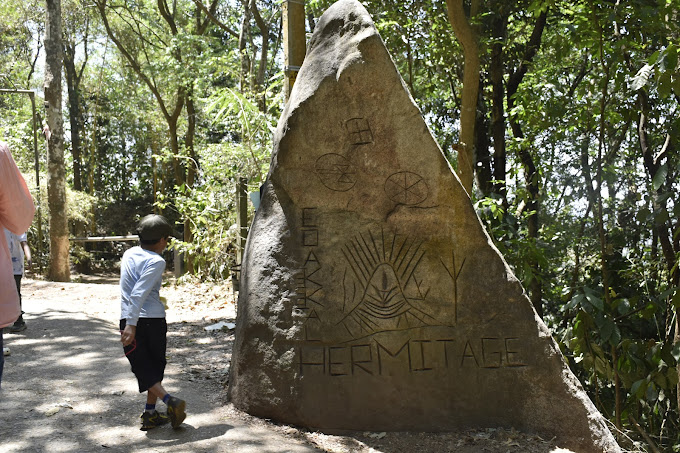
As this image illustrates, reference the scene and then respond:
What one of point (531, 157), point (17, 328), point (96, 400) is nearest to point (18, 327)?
point (17, 328)

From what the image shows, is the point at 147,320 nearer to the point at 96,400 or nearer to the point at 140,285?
the point at 140,285

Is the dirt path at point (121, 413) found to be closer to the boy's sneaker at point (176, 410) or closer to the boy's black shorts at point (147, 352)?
the boy's sneaker at point (176, 410)

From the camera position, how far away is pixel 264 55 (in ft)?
43.6

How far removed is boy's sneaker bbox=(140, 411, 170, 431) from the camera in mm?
3795

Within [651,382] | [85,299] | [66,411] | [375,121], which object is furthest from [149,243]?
[85,299]

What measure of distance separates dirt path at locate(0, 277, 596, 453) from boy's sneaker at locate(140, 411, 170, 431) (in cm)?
5

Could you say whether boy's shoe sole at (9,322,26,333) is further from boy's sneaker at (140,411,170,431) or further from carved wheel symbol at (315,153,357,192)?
carved wheel symbol at (315,153,357,192)

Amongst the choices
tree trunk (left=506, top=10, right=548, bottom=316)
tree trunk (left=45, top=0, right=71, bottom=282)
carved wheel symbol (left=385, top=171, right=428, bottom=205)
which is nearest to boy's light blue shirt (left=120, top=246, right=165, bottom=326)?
carved wheel symbol (left=385, top=171, right=428, bottom=205)

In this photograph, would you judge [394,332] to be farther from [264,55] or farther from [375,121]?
[264,55]

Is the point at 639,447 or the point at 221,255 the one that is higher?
the point at 221,255

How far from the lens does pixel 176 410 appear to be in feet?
12.1

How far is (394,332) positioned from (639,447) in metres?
2.13

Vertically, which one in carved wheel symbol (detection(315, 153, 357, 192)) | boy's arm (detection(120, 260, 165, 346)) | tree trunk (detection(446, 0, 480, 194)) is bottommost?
boy's arm (detection(120, 260, 165, 346))

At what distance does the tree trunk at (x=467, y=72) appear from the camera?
572 centimetres
